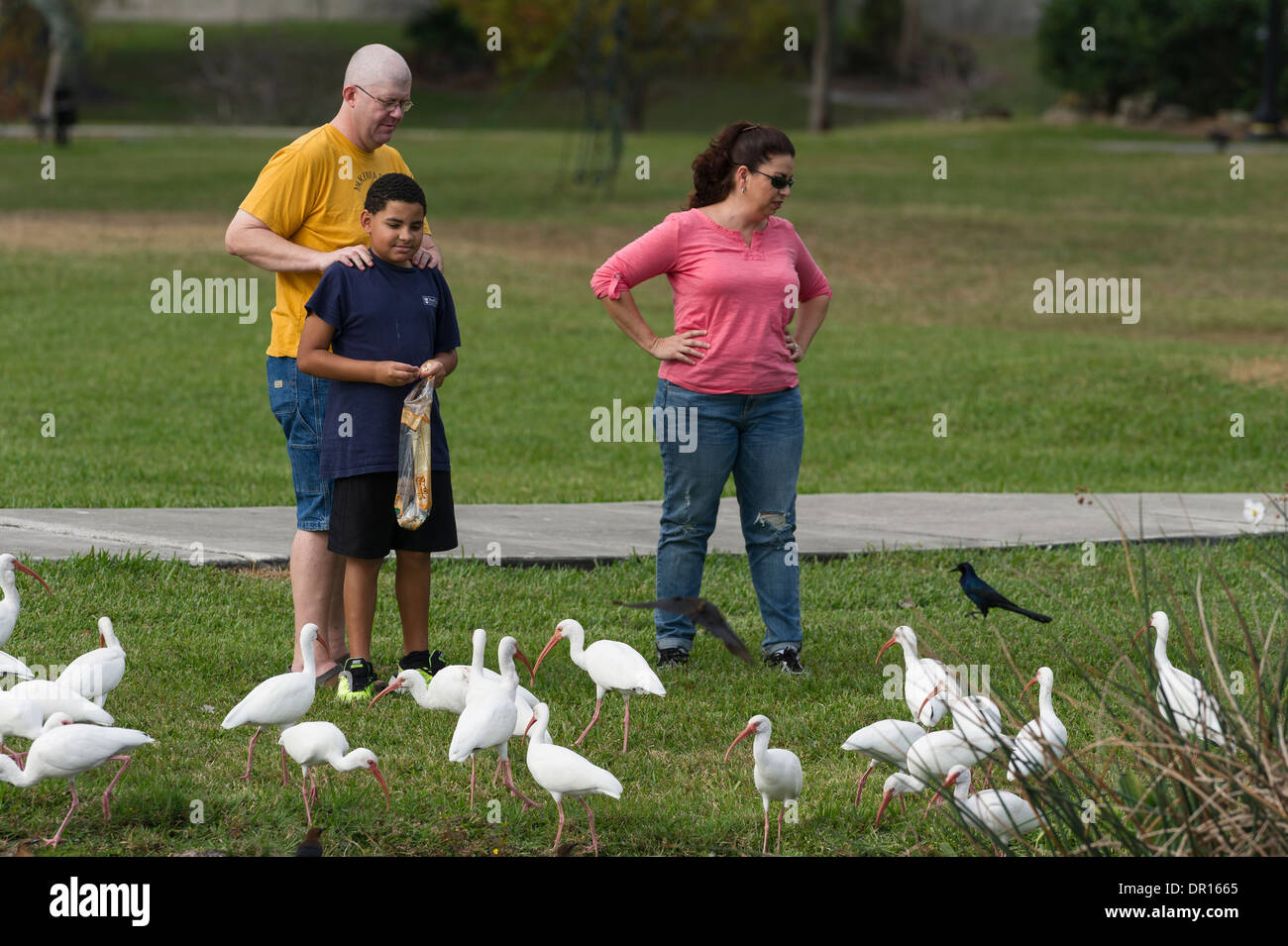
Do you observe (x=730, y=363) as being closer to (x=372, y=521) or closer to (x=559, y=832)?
(x=372, y=521)

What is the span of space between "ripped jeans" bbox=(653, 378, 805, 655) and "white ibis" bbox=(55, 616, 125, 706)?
2.16 metres

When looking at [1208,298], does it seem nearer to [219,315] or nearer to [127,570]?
[219,315]

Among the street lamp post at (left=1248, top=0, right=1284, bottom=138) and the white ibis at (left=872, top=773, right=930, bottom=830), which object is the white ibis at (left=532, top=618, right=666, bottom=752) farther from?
the street lamp post at (left=1248, top=0, right=1284, bottom=138)

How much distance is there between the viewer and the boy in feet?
19.4

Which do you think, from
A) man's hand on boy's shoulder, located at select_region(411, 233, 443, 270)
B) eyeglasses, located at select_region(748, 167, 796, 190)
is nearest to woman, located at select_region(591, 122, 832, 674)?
eyeglasses, located at select_region(748, 167, 796, 190)

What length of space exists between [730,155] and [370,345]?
1.65 meters

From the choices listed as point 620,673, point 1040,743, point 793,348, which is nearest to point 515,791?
point 620,673

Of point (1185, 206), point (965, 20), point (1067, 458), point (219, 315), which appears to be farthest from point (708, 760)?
point (965, 20)

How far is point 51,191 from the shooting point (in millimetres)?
32688

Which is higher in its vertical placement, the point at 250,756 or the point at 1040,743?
the point at 1040,743

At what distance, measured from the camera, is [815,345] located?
1819 centimetres

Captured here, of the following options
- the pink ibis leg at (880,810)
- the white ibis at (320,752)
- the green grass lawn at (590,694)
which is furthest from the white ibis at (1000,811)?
the white ibis at (320,752)

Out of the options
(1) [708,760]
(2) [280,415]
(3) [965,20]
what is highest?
(3) [965,20]

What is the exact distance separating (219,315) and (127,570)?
12.1 metres
